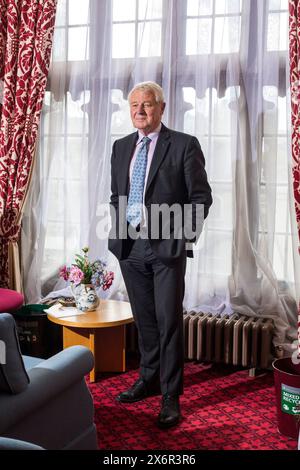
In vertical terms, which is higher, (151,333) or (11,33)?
(11,33)

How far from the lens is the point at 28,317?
13.2ft

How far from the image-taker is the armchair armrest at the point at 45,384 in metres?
2.16

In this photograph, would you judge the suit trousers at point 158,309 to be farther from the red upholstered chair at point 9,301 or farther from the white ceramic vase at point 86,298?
the red upholstered chair at point 9,301

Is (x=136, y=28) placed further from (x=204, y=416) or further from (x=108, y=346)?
(x=204, y=416)

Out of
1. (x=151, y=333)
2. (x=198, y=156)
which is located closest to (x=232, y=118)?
(x=198, y=156)

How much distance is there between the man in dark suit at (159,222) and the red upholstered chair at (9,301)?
789mm

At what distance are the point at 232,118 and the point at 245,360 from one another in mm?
1548

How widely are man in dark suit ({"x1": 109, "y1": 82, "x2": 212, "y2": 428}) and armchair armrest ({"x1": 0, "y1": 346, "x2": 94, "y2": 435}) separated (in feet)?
2.30

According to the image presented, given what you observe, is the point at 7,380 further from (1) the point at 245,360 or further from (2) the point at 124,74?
(2) the point at 124,74

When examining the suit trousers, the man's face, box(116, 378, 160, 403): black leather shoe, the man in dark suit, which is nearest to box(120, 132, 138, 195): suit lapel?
the man in dark suit

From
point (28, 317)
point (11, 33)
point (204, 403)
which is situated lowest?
point (204, 403)

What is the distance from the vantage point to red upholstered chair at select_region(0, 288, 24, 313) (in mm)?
3612

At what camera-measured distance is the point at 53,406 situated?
7.86ft

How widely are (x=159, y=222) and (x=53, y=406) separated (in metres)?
1.14
